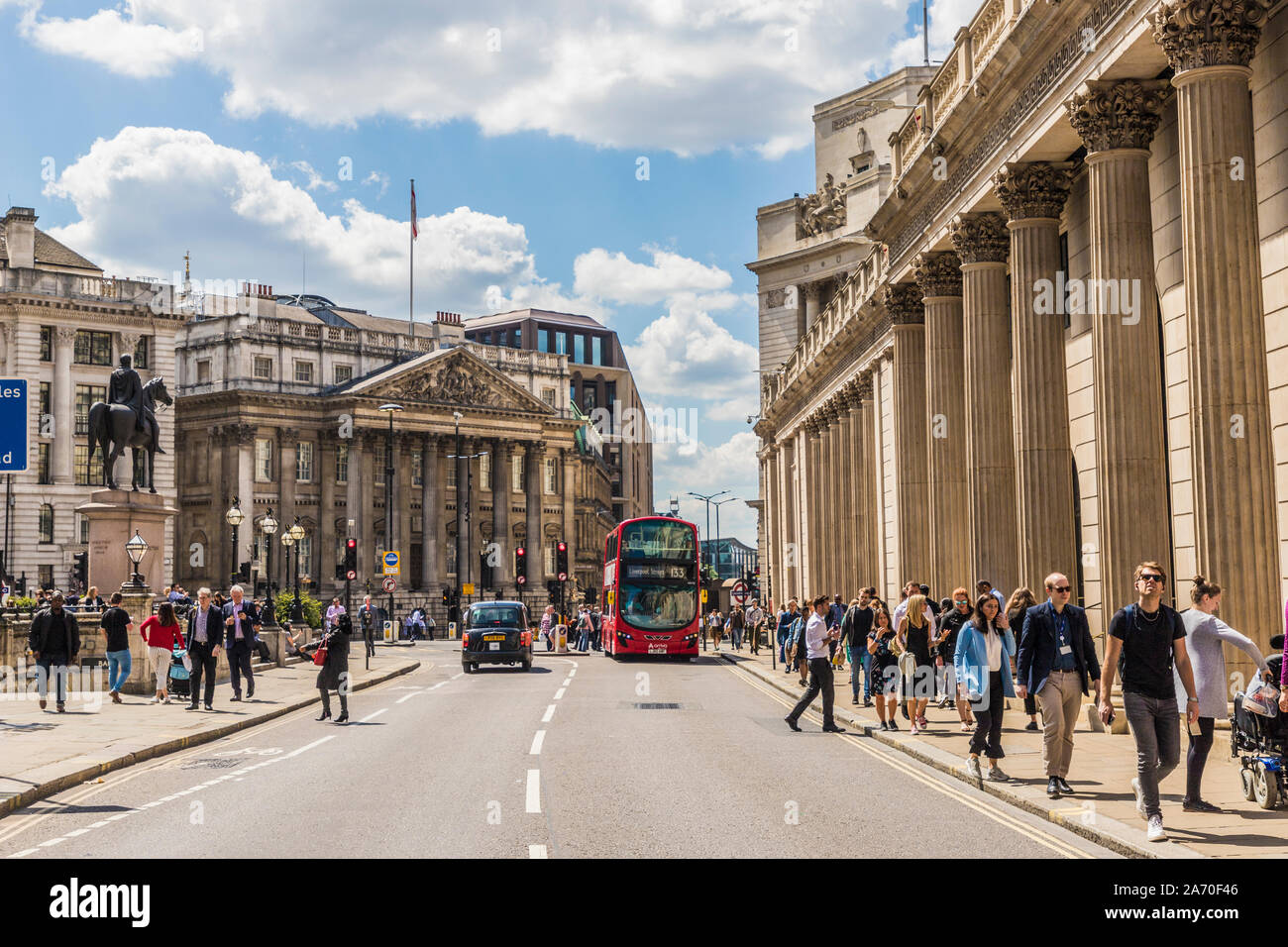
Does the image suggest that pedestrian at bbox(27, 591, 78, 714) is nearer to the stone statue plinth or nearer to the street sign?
the stone statue plinth

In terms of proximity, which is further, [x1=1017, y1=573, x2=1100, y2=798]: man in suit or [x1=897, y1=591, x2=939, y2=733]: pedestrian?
[x1=897, y1=591, x2=939, y2=733]: pedestrian

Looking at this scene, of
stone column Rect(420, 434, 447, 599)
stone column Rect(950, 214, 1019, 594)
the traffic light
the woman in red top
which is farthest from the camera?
stone column Rect(420, 434, 447, 599)

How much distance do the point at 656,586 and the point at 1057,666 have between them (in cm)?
3045

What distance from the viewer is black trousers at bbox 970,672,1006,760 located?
1239cm

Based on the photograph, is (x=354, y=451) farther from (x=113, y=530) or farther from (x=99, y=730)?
(x=99, y=730)

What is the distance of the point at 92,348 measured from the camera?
69.1 metres

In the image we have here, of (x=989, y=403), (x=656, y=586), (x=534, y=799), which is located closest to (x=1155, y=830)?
(x=534, y=799)

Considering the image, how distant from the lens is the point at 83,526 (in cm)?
6788

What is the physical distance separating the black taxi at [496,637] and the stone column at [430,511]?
53774 mm

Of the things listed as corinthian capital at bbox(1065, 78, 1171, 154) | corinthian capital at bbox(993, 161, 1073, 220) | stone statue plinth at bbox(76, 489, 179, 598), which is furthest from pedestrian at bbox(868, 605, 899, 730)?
stone statue plinth at bbox(76, 489, 179, 598)

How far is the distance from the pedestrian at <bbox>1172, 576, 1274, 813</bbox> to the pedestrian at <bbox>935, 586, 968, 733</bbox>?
5.23 m
